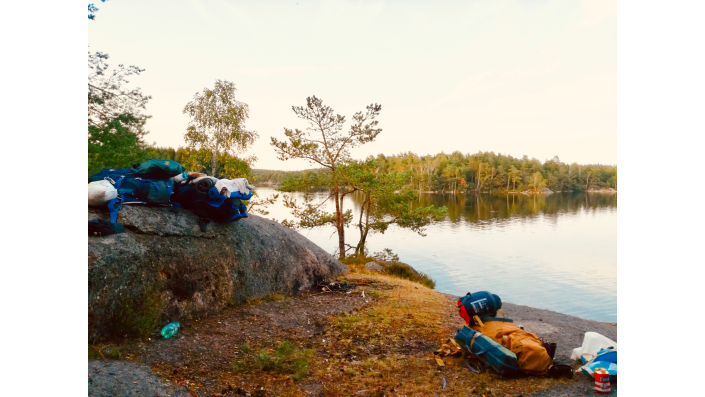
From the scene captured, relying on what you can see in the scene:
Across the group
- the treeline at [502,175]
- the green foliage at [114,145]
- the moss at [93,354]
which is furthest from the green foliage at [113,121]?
the treeline at [502,175]

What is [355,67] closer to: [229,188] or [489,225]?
[229,188]

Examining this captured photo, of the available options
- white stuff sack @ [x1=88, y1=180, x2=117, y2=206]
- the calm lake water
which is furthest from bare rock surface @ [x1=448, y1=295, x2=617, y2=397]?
the calm lake water

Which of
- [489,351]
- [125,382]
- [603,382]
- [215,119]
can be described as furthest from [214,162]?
[603,382]

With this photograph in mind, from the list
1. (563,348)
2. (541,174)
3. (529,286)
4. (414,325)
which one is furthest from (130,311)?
(541,174)

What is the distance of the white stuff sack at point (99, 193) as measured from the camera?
5.60 metres

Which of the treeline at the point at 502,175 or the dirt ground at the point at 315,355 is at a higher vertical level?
the treeline at the point at 502,175

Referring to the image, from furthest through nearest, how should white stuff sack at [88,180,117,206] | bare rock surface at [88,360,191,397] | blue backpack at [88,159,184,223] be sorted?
blue backpack at [88,159,184,223], white stuff sack at [88,180,117,206], bare rock surface at [88,360,191,397]

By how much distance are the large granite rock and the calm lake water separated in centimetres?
1077

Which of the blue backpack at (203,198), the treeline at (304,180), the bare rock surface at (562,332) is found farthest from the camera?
the treeline at (304,180)

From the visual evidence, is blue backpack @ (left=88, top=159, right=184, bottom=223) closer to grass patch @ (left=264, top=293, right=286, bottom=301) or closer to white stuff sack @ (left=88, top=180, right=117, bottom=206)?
white stuff sack @ (left=88, top=180, right=117, bottom=206)

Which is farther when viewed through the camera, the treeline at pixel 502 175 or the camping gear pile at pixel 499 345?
the treeline at pixel 502 175

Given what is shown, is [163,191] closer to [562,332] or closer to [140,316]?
[140,316]

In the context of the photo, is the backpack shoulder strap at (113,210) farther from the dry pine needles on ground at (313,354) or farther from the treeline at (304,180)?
the treeline at (304,180)

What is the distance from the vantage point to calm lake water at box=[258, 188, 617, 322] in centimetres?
1947
